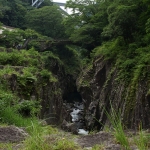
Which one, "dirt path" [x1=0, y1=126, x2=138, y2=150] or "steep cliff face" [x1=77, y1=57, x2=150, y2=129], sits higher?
"dirt path" [x1=0, y1=126, x2=138, y2=150]

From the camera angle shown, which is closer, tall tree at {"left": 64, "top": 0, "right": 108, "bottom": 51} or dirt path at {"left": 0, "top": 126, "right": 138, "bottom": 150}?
dirt path at {"left": 0, "top": 126, "right": 138, "bottom": 150}

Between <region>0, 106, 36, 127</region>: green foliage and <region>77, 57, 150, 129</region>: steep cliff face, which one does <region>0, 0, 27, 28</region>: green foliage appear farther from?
<region>0, 106, 36, 127</region>: green foliage

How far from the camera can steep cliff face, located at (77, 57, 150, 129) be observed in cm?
1316

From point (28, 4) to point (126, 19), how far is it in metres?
32.2

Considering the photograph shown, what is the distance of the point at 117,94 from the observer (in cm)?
1616

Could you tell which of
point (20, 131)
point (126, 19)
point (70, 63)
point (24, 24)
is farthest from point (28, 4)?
point (20, 131)

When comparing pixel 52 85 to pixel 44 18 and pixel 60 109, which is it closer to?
pixel 60 109

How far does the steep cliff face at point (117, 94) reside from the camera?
43.2 ft

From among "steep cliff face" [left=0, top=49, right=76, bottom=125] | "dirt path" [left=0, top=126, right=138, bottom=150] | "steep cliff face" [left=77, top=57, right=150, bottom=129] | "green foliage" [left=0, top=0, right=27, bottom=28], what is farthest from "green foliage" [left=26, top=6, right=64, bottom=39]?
"dirt path" [left=0, top=126, right=138, bottom=150]

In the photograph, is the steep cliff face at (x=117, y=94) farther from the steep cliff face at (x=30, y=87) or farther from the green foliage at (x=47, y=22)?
the green foliage at (x=47, y=22)

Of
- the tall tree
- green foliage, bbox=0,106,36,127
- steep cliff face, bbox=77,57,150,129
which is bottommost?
Result: steep cliff face, bbox=77,57,150,129

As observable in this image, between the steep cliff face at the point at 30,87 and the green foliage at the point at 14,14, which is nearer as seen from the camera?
the steep cliff face at the point at 30,87

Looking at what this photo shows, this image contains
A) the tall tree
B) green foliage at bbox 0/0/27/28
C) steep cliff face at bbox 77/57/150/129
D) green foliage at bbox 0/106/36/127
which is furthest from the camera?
green foliage at bbox 0/0/27/28

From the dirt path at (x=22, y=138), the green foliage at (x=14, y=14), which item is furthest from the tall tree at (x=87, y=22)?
the dirt path at (x=22, y=138)
